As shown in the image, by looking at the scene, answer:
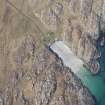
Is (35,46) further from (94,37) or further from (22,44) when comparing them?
(94,37)

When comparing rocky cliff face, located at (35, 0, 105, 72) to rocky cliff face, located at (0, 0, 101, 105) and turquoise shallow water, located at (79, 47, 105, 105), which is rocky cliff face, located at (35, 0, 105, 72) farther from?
turquoise shallow water, located at (79, 47, 105, 105)

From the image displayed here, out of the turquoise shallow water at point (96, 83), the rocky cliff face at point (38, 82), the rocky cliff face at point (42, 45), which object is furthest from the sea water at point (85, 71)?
the rocky cliff face at point (38, 82)

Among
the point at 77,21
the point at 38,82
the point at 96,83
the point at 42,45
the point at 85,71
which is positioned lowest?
the point at 96,83

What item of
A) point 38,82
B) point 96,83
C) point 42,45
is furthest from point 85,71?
point 38,82

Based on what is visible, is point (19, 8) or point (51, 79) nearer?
point (51, 79)

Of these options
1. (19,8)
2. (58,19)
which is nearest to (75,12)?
(58,19)

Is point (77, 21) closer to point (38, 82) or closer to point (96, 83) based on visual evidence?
point (96, 83)

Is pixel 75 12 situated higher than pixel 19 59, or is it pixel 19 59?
pixel 75 12

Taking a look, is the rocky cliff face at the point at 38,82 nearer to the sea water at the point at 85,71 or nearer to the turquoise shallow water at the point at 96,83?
the turquoise shallow water at the point at 96,83
